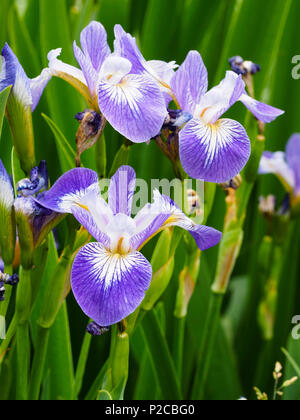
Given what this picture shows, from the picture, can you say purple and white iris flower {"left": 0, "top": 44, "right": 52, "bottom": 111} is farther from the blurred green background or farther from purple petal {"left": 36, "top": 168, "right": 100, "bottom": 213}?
the blurred green background

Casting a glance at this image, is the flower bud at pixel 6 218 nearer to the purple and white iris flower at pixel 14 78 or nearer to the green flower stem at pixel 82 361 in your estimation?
the purple and white iris flower at pixel 14 78

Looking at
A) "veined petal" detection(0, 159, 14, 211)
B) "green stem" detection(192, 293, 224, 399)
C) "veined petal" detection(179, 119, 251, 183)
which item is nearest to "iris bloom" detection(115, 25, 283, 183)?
"veined petal" detection(179, 119, 251, 183)

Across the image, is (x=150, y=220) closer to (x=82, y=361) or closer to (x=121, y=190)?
(x=121, y=190)

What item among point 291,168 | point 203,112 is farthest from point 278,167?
point 203,112

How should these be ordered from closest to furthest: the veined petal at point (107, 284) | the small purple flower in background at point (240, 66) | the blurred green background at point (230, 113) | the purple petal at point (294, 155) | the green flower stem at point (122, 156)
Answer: the veined petal at point (107, 284) → the green flower stem at point (122, 156) → the small purple flower in background at point (240, 66) → the blurred green background at point (230, 113) → the purple petal at point (294, 155)

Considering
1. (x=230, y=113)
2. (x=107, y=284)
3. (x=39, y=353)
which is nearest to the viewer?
(x=107, y=284)

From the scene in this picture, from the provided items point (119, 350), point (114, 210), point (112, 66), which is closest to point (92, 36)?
point (112, 66)

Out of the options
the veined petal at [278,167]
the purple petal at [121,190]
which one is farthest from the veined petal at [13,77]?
the veined petal at [278,167]
